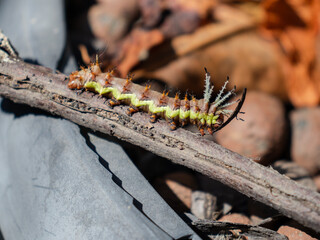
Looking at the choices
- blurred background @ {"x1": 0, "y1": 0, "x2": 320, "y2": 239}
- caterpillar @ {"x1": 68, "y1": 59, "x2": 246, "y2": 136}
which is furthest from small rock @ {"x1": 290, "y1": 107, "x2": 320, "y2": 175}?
caterpillar @ {"x1": 68, "y1": 59, "x2": 246, "y2": 136}

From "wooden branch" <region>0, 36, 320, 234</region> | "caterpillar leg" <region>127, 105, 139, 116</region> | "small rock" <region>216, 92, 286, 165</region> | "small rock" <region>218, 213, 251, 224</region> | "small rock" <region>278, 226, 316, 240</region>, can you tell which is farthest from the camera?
"small rock" <region>216, 92, 286, 165</region>

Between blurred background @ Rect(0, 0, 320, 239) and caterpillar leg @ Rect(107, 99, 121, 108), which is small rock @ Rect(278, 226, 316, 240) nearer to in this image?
blurred background @ Rect(0, 0, 320, 239)

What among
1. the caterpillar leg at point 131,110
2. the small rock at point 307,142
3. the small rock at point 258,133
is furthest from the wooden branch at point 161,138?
the small rock at point 307,142

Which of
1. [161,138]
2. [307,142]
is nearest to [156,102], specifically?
[161,138]

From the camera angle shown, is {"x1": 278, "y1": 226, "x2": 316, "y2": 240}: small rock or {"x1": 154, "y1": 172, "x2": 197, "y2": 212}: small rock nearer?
{"x1": 278, "y1": 226, "x2": 316, "y2": 240}: small rock

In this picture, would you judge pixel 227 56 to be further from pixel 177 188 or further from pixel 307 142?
pixel 177 188

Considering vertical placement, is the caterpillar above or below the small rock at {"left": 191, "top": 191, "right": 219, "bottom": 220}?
above
